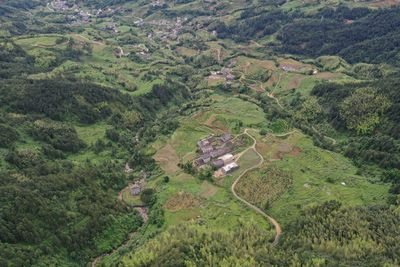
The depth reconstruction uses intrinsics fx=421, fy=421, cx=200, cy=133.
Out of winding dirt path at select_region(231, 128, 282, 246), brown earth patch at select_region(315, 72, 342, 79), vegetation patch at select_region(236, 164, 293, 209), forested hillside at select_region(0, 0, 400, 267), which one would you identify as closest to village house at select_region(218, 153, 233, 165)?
forested hillside at select_region(0, 0, 400, 267)

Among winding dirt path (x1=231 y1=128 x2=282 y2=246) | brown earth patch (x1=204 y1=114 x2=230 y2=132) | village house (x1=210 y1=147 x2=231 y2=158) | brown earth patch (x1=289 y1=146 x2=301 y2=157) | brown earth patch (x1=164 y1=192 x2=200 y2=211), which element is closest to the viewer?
winding dirt path (x1=231 y1=128 x2=282 y2=246)

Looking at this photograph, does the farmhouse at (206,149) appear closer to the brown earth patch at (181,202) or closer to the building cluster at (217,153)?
the building cluster at (217,153)

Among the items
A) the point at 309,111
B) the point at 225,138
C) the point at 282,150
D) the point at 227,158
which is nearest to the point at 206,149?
the point at 227,158

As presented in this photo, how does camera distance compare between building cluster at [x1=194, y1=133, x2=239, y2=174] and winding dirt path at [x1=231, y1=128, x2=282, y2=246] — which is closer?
winding dirt path at [x1=231, y1=128, x2=282, y2=246]

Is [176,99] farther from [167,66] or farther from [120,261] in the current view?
[120,261]

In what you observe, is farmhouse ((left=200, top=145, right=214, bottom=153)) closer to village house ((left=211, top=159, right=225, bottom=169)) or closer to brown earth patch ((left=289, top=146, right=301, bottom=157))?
village house ((left=211, top=159, right=225, bottom=169))

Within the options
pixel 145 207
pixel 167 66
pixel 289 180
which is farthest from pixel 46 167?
pixel 167 66
